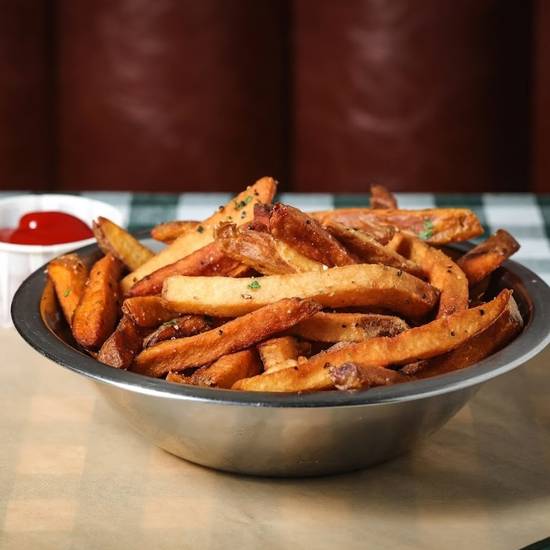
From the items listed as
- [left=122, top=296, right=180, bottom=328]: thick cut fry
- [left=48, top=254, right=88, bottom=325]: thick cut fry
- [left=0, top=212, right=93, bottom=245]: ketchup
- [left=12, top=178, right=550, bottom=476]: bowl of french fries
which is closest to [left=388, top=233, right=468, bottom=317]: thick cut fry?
[left=12, top=178, right=550, bottom=476]: bowl of french fries

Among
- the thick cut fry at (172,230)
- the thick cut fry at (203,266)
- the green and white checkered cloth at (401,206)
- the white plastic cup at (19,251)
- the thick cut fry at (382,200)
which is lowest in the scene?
the green and white checkered cloth at (401,206)

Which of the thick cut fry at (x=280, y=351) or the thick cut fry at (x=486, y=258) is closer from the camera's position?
the thick cut fry at (x=280, y=351)

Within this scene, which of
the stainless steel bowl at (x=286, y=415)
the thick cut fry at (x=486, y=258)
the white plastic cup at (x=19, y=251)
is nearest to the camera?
the stainless steel bowl at (x=286, y=415)

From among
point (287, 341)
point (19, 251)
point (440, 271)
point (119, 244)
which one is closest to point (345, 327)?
point (287, 341)

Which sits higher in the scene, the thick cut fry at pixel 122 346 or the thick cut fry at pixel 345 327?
the thick cut fry at pixel 345 327

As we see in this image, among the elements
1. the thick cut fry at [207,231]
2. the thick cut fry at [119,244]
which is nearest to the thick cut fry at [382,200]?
the thick cut fry at [207,231]

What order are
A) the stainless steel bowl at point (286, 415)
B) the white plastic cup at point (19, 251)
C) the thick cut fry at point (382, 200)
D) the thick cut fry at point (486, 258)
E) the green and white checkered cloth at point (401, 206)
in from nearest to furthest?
1. the stainless steel bowl at point (286, 415)
2. the thick cut fry at point (486, 258)
3. the thick cut fry at point (382, 200)
4. the white plastic cup at point (19, 251)
5. the green and white checkered cloth at point (401, 206)

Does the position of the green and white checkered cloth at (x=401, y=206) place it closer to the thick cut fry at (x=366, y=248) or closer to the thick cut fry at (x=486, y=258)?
the thick cut fry at (x=486, y=258)

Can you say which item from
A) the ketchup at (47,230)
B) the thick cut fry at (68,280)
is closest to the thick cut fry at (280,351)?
the thick cut fry at (68,280)
